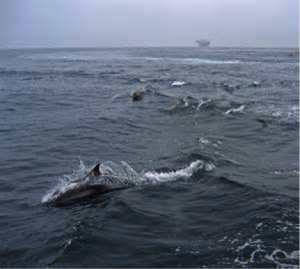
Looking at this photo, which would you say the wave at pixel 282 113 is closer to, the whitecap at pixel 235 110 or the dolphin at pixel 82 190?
the whitecap at pixel 235 110

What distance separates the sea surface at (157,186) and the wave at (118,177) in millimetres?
73

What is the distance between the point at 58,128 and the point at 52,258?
52.7 ft

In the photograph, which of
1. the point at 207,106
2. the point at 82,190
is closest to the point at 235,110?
the point at 207,106

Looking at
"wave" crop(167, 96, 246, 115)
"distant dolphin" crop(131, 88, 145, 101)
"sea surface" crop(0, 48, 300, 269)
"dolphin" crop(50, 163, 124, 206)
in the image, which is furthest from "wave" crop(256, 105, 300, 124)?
"dolphin" crop(50, 163, 124, 206)

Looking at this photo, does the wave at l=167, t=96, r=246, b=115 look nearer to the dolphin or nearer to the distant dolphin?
the distant dolphin

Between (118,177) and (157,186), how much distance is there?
1361 millimetres

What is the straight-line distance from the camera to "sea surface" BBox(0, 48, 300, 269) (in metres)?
10.9

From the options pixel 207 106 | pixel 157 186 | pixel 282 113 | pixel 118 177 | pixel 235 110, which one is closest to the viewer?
pixel 157 186

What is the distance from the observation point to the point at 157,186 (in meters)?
15.5

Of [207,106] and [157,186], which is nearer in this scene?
[157,186]

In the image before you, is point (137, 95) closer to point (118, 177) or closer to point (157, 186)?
point (118, 177)

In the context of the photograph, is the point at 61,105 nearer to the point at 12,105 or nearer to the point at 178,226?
the point at 12,105

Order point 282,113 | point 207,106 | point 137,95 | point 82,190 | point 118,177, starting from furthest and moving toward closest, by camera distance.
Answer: point 137,95, point 207,106, point 282,113, point 118,177, point 82,190

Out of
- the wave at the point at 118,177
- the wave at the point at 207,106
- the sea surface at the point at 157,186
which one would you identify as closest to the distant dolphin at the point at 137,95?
the wave at the point at 207,106
